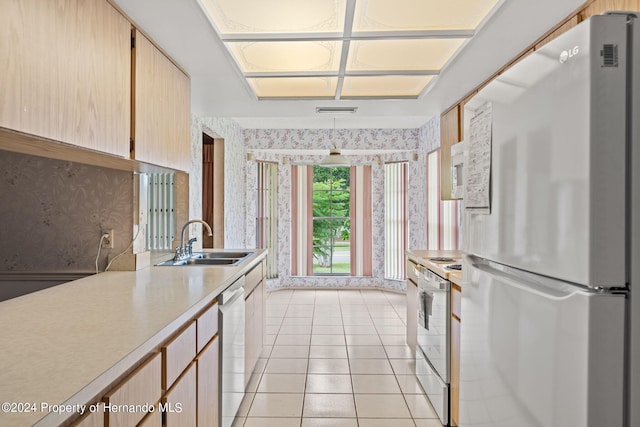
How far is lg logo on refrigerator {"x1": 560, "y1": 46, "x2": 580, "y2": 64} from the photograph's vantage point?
91cm

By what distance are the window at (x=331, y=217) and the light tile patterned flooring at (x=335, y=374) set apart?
83.4 inches

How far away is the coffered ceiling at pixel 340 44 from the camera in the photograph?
1851 millimetres

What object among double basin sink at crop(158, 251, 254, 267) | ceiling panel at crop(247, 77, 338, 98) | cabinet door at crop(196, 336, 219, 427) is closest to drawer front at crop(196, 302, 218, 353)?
cabinet door at crop(196, 336, 219, 427)

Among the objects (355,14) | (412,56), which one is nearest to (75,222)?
(355,14)

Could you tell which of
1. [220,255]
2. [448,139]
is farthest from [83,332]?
[448,139]

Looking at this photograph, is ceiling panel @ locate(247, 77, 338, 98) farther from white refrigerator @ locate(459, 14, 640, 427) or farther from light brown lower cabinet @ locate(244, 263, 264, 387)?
white refrigerator @ locate(459, 14, 640, 427)

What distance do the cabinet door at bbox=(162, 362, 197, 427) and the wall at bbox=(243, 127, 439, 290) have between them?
470 centimetres

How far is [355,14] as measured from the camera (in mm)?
1948

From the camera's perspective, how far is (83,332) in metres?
1.20

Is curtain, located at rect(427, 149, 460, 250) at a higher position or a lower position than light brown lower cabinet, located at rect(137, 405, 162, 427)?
higher

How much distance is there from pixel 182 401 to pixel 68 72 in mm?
1297

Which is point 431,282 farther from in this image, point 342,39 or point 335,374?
point 342,39

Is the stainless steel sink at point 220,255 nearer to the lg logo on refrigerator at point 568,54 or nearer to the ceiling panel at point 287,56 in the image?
the ceiling panel at point 287,56

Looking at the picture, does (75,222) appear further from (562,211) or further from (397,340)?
(397,340)
